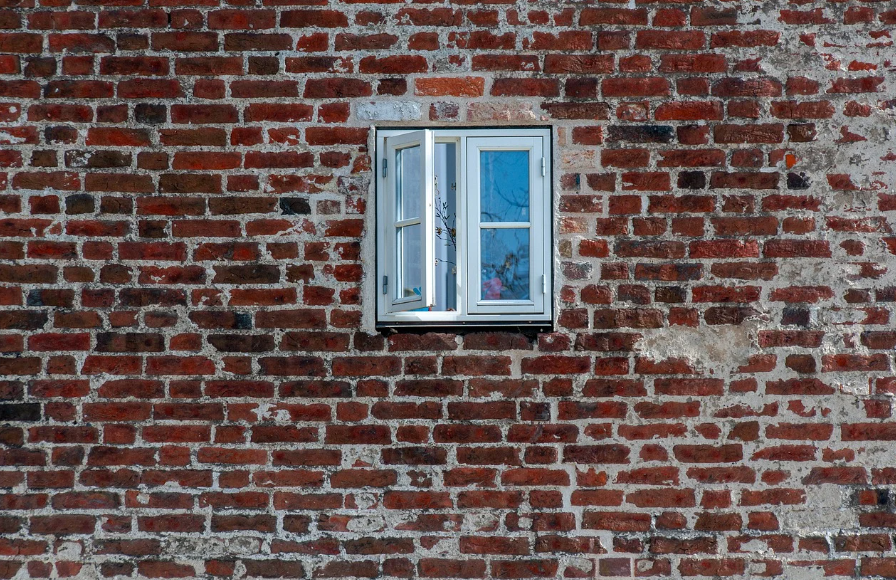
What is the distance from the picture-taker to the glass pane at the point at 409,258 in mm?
3133

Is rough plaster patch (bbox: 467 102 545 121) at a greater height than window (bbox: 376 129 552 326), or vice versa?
rough plaster patch (bbox: 467 102 545 121)

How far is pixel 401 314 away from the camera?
3.12 meters

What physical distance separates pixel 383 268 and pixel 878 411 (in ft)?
6.72

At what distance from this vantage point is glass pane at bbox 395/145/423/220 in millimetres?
3145

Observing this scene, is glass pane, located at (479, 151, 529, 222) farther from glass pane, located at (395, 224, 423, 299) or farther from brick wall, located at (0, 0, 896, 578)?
glass pane, located at (395, 224, 423, 299)

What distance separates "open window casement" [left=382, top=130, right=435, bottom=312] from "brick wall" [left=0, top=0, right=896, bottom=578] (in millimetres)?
97

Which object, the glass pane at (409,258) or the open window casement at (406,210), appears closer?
the open window casement at (406,210)

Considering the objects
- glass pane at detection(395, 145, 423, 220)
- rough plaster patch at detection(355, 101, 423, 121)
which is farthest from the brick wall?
glass pane at detection(395, 145, 423, 220)

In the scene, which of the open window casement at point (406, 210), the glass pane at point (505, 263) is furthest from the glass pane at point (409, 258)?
the glass pane at point (505, 263)

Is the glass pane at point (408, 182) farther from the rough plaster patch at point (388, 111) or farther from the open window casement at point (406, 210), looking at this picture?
the rough plaster patch at point (388, 111)

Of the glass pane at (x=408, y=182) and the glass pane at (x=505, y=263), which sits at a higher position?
the glass pane at (x=408, y=182)

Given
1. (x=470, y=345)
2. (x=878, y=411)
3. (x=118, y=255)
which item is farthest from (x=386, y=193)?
(x=878, y=411)

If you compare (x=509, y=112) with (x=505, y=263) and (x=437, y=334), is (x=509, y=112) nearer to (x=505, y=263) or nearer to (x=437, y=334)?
(x=505, y=263)

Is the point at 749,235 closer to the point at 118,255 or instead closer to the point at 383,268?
the point at 383,268
